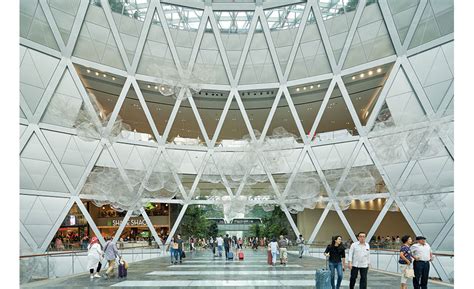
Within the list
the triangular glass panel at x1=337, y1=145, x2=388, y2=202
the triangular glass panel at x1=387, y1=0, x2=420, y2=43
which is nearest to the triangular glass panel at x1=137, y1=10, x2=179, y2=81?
the triangular glass panel at x1=337, y1=145, x2=388, y2=202

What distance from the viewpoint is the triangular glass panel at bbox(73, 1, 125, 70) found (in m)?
31.2

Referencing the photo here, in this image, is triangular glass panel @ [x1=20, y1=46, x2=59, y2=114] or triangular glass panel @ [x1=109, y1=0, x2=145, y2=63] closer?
triangular glass panel @ [x1=20, y1=46, x2=59, y2=114]

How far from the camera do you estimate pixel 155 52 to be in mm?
35375

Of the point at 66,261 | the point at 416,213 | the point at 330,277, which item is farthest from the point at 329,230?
the point at 330,277

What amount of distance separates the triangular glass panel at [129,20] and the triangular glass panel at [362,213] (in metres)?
25.8

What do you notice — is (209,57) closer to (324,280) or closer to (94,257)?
(94,257)

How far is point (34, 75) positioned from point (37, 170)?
22.0ft

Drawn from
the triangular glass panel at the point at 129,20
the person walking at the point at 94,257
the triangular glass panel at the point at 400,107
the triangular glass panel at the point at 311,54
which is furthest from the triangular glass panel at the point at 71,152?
the triangular glass panel at the point at 400,107

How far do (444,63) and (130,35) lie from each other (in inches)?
948

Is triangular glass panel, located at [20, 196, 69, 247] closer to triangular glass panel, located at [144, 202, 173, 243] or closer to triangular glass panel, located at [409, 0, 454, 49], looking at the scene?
triangular glass panel, located at [144, 202, 173, 243]

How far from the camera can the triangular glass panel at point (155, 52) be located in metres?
35.0

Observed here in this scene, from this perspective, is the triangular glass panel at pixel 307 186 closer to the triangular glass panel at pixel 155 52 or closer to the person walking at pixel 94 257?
the triangular glass panel at pixel 155 52

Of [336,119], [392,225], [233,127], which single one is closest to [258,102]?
[233,127]

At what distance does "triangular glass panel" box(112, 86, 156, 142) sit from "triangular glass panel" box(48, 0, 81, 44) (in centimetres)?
756
